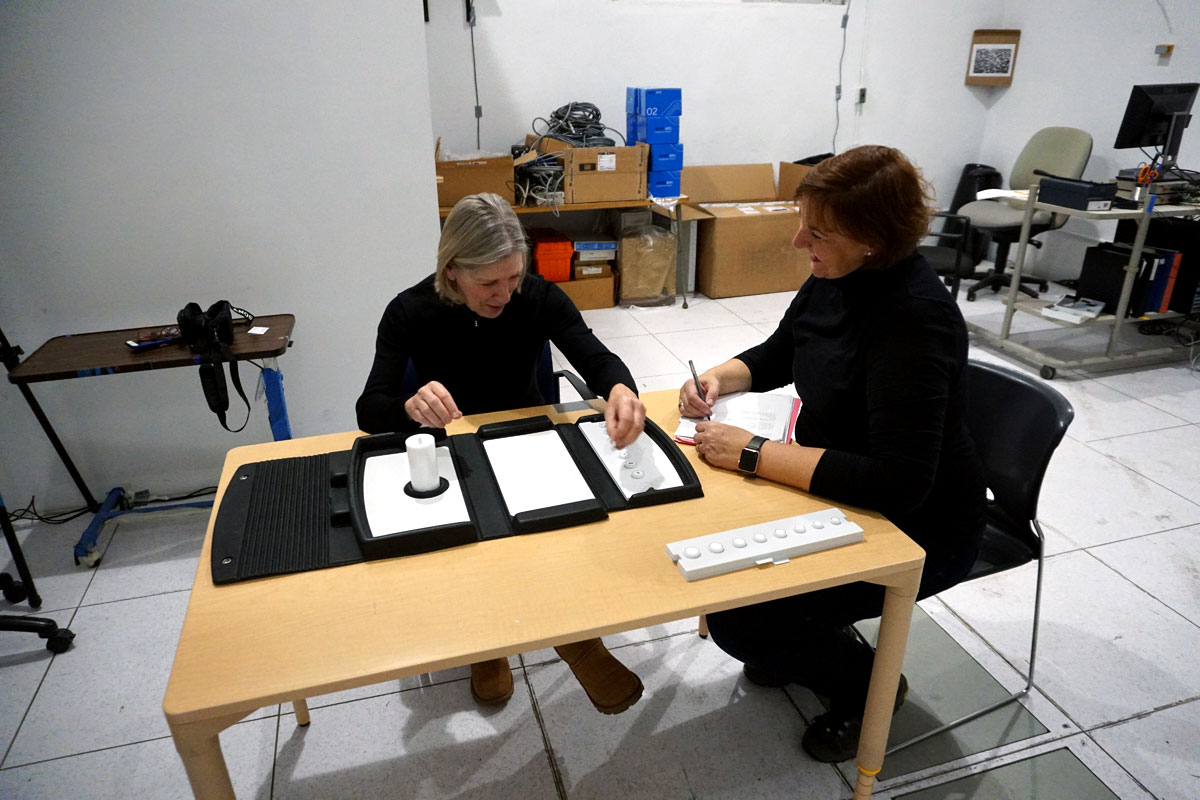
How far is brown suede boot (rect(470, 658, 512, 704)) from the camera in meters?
1.74

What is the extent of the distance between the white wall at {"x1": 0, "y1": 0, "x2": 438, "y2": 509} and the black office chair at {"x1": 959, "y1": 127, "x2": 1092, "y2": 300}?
3561mm

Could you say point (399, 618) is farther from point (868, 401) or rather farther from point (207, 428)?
point (207, 428)

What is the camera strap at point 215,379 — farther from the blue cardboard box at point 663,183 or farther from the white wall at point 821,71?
the blue cardboard box at point 663,183

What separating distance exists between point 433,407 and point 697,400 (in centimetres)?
56

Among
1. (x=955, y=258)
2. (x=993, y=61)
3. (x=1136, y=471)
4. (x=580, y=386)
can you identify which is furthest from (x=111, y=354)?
(x=993, y=61)

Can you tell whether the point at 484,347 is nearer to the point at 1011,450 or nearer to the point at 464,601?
the point at 464,601

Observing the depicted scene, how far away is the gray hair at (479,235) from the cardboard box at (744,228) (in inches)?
128

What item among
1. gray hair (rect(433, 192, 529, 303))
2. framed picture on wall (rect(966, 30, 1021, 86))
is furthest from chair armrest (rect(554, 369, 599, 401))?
framed picture on wall (rect(966, 30, 1021, 86))

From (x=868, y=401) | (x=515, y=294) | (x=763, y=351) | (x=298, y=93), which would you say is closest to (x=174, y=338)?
(x=298, y=93)

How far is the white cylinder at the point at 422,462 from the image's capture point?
1.19 metres

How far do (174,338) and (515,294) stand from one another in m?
1.19

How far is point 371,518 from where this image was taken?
118cm

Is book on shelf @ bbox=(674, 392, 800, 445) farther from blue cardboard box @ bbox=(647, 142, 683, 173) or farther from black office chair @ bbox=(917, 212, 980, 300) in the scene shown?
blue cardboard box @ bbox=(647, 142, 683, 173)

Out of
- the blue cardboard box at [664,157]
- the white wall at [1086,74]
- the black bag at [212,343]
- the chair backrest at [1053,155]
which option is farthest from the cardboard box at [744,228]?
the black bag at [212,343]
